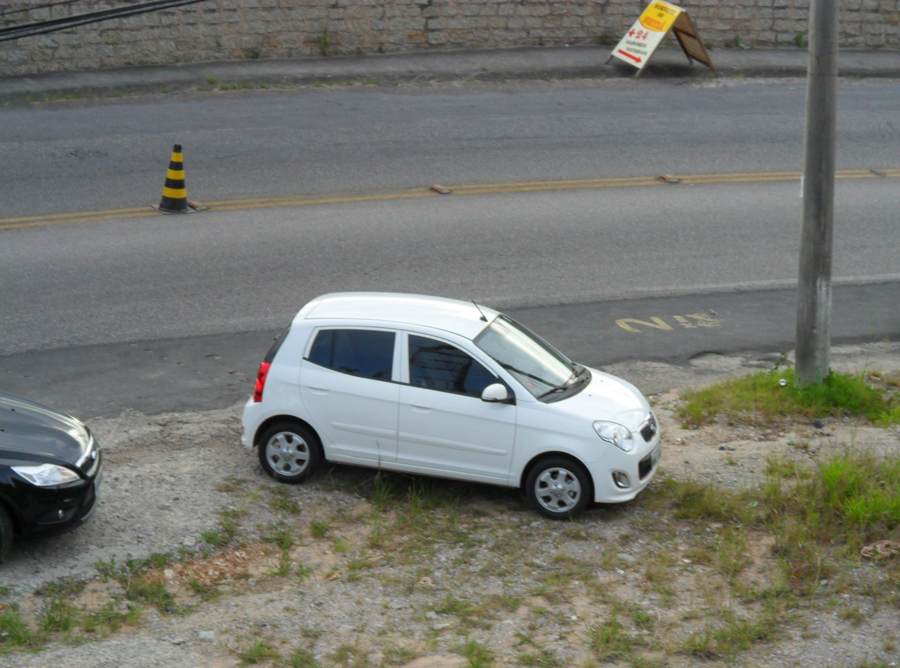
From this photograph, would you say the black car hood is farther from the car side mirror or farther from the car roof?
the car side mirror

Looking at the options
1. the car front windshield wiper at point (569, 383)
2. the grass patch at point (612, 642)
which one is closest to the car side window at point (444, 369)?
the car front windshield wiper at point (569, 383)

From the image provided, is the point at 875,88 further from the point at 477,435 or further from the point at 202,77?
the point at 477,435

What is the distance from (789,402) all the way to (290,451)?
5065 mm

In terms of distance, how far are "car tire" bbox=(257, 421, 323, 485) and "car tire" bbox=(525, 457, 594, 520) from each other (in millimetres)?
1874

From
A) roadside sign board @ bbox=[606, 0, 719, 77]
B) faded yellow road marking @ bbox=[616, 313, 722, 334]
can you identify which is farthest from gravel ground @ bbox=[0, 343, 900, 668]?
roadside sign board @ bbox=[606, 0, 719, 77]

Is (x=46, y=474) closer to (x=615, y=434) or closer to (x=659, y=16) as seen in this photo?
(x=615, y=434)

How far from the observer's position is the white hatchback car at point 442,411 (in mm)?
8039

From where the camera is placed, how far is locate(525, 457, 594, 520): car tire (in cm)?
800

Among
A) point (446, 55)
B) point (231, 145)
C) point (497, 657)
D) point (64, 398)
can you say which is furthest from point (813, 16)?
point (446, 55)

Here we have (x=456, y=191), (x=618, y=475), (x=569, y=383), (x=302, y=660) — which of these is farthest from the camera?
(x=456, y=191)

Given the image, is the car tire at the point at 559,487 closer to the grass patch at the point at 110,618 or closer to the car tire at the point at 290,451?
the car tire at the point at 290,451

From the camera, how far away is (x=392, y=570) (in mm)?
7242

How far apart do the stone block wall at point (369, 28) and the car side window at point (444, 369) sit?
15.8m

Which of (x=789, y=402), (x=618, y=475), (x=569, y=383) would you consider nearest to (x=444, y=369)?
(x=569, y=383)
